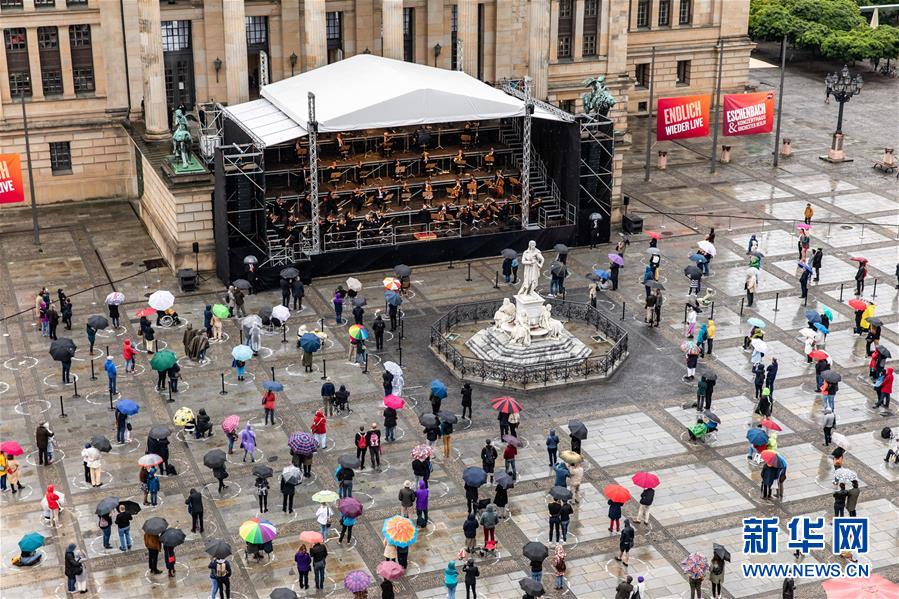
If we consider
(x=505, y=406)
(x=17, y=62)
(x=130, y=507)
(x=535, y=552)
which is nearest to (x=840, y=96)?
(x=505, y=406)

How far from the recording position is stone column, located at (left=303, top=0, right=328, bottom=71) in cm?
8212

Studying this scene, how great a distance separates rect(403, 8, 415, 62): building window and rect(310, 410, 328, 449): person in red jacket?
1498 inches

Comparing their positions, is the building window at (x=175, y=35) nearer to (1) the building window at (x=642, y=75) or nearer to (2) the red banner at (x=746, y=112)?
(2) the red banner at (x=746, y=112)

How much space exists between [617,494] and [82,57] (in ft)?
157

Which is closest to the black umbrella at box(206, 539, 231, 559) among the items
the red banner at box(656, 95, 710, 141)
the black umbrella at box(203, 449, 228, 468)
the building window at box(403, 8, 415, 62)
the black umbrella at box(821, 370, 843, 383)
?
the black umbrella at box(203, 449, 228, 468)

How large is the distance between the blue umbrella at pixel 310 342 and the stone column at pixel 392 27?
1075 inches

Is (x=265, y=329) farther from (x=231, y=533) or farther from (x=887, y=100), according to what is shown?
(x=887, y=100)

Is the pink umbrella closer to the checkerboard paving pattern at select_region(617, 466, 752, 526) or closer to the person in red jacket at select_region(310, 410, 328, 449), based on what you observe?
the person in red jacket at select_region(310, 410, 328, 449)

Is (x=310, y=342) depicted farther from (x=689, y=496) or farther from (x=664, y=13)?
(x=664, y=13)

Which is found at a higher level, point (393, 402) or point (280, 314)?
point (280, 314)

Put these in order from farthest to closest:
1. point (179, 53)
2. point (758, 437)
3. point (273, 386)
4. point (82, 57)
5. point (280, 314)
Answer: point (179, 53), point (82, 57), point (280, 314), point (273, 386), point (758, 437)

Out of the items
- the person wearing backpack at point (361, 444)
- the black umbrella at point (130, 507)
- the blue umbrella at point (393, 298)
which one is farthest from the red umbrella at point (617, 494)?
the blue umbrella at point (393, 298)

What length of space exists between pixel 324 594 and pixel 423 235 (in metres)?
32.7

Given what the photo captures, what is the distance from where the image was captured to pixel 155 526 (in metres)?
46.9
